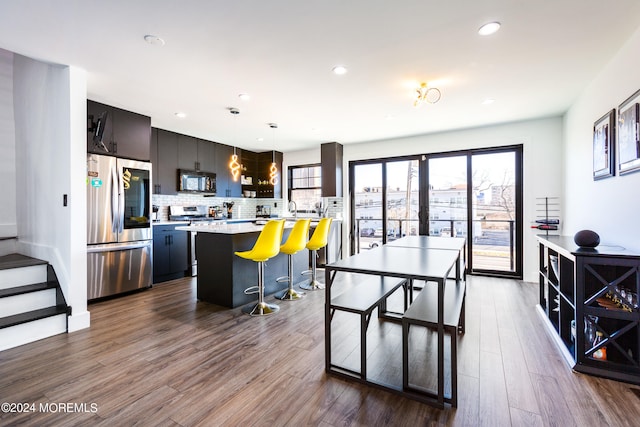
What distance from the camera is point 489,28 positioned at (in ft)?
7.37

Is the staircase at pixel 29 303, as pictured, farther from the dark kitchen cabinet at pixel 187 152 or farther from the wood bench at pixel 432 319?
the wood bench at pixel 432 319

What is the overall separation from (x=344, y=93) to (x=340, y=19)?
140 cm

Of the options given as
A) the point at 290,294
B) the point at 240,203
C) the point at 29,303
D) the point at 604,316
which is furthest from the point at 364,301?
the point at 240,203

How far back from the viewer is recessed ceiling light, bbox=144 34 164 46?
2.36m

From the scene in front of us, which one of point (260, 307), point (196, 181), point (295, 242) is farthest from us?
point (196, 181)

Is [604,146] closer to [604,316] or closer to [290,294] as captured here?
[604,316]

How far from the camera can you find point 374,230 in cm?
619

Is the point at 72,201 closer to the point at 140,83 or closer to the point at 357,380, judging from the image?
the point at 140,83

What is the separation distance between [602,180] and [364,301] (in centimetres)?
273

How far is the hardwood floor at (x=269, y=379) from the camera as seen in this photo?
1694mm

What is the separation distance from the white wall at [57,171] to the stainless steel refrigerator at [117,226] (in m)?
0.46

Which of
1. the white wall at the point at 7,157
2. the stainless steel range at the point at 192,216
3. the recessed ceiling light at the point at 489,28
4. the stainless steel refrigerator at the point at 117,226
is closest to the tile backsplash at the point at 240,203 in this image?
the stainless steel range at the point at 192,216

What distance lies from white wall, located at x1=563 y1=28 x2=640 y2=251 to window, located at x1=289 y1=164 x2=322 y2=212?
14.4 ft

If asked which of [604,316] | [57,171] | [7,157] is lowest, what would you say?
[604,316]
